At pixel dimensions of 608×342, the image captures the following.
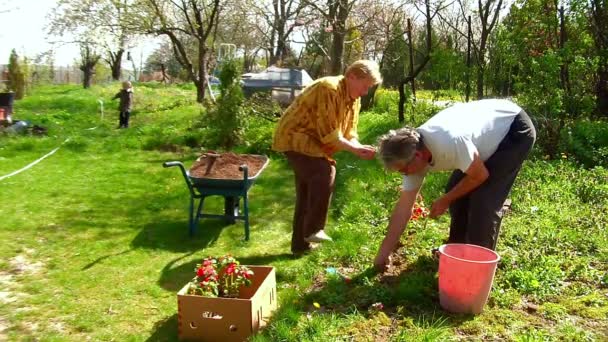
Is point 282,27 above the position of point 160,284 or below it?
above

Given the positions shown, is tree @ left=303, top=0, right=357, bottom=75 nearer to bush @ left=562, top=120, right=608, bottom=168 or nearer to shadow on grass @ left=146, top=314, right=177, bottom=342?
bush @ left=562, top=120, right=608, bottom=168

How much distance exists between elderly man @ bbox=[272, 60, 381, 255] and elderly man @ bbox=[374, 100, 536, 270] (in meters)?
0.82

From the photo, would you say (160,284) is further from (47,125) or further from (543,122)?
(47,125)

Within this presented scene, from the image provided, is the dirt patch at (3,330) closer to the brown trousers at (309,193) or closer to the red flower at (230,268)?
the red flower at (230,268)

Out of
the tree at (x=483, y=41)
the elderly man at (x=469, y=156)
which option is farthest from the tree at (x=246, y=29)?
the elderly man at (x=469, y=156)

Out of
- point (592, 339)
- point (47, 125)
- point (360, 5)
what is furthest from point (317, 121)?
point (360, 5)

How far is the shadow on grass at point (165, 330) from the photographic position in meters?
3.30

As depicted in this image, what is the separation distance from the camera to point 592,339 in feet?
9.57

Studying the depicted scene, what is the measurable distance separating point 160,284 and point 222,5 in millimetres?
13446

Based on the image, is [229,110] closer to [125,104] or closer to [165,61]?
[125,104]

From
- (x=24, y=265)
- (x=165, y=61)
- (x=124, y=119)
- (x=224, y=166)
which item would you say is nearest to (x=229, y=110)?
(x=124, y=119)

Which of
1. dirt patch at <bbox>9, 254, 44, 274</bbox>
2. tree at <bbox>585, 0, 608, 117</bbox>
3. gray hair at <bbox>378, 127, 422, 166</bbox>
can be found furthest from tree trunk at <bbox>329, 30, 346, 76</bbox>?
gray hair at <bbox>378, 127, 422, 166</bbox>

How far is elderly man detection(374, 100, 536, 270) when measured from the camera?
3.10 m

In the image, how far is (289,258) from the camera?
4566mm
